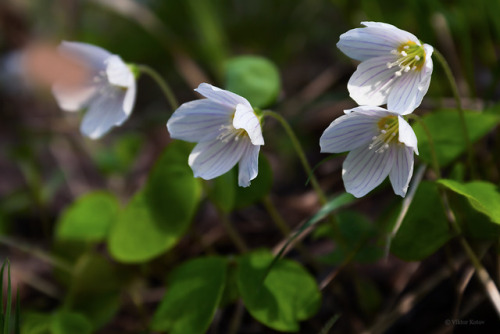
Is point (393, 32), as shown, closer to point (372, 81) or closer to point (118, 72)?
point (372, 81)

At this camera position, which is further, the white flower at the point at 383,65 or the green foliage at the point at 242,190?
the green foliage at the point at 242,190

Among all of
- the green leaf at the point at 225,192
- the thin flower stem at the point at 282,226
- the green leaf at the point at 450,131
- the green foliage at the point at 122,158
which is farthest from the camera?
the green foliage at the point at 122,158

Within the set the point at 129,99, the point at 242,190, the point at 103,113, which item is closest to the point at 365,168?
the point at 242,190

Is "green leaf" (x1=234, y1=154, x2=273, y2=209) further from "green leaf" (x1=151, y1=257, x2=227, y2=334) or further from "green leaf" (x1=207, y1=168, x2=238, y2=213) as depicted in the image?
"green leaf" (x1=151, y1=257, x2=227, y2=334)

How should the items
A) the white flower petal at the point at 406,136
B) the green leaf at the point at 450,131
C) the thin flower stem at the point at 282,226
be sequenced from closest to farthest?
the white flower petal at the point at 406,136 → the green leaf at the point at 450,131 → the thin flower stem at the point at 282,226

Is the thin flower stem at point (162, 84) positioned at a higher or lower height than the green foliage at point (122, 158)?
higher

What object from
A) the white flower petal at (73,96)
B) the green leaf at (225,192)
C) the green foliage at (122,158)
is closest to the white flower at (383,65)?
the green leaf at (225,192)

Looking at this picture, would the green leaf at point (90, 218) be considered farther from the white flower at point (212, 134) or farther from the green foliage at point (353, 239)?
the green foliage at point (353, 239)
